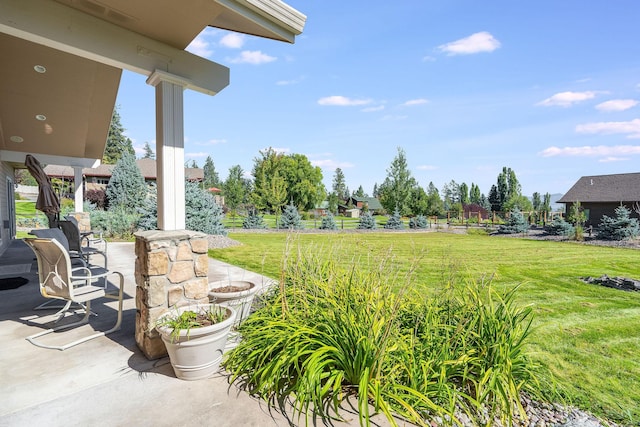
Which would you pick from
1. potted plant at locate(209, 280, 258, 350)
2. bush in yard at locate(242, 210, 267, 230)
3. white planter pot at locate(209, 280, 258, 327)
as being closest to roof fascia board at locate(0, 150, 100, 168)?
potted plant at locate(209, 280, 258, 350)

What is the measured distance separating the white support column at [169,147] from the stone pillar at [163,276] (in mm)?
216

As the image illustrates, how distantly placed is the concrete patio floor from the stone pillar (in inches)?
9.1

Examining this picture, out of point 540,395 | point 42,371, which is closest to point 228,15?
point 42,371

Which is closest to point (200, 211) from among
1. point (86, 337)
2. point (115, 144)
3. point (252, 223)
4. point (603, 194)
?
point (86, 337)

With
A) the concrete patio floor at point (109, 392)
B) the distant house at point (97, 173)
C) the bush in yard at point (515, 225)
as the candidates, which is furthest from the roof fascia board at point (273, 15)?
the distant house at point (97, 173)

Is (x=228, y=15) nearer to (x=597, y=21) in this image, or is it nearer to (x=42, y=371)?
(x=42, y=371)

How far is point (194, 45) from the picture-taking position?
10.9ft

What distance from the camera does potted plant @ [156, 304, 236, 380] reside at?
227cm

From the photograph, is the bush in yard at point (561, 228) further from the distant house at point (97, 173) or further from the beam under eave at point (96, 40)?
the distant house at point (97, 173)

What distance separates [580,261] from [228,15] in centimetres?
1106

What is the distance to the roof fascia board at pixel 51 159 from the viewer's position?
839 centimetres

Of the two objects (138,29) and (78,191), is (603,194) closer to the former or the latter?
(138,29)

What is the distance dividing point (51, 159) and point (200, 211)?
174 inches

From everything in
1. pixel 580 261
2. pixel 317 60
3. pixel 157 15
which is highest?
pixel 317 60
